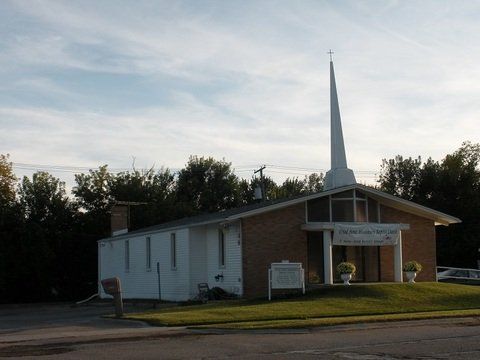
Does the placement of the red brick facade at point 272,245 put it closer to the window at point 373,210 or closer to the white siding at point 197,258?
the window at point 373,210

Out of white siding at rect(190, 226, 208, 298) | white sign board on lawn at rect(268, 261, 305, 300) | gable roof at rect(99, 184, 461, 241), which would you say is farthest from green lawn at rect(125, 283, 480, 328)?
white siding at rect(190, 226, 208, 298)

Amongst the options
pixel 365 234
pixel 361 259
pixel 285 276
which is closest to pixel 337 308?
pixel 285 276

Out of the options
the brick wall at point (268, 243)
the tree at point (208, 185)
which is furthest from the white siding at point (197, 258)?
the tree at point (208, 185)

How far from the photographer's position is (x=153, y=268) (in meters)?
36.2

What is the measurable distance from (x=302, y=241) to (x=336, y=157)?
6.94 m

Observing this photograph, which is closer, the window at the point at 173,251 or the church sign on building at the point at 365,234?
the church sign on building at the point at 365,234

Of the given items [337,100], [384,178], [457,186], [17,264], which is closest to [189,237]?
[337,100]

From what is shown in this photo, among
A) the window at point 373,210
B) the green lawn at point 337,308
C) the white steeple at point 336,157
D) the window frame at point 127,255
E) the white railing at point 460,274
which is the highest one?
the white steeple at point 336,157

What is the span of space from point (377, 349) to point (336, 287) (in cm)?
1408

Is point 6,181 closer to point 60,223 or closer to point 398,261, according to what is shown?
point 60,223

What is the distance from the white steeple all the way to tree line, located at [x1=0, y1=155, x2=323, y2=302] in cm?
2002

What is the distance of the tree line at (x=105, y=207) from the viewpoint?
46.3 metres

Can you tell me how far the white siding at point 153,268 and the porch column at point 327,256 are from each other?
623 centimetres

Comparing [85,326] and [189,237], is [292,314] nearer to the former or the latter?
[85,326]
